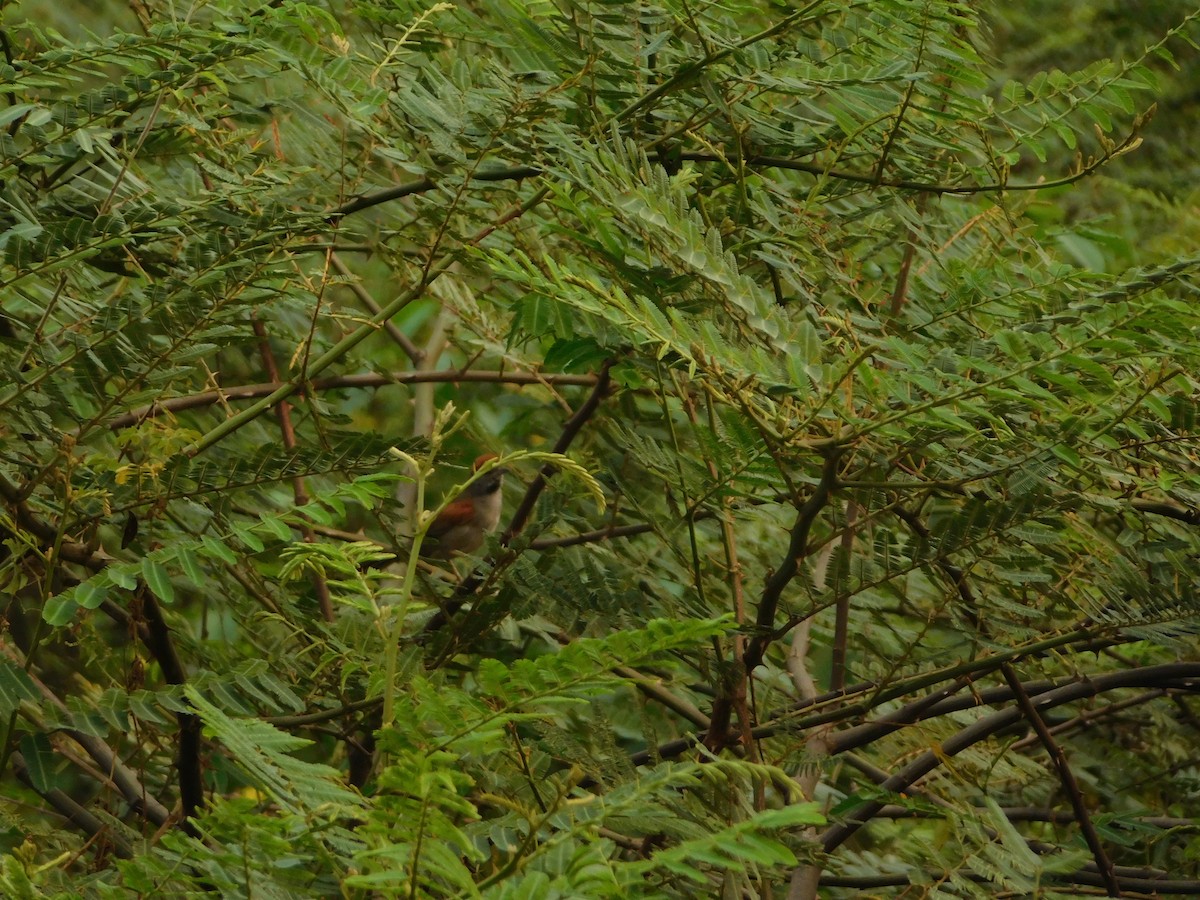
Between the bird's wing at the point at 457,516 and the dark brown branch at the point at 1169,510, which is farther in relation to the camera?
the bird's wing at the point at 457,516

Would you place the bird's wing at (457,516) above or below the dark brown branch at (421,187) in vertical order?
below

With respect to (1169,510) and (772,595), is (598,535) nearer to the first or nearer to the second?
(772,595)

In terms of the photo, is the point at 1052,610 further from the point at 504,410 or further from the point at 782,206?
the point at 504,410

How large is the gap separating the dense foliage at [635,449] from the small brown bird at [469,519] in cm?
204

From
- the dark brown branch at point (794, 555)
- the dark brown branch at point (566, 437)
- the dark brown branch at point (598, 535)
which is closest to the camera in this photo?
the dark brown branch at point (794, 555)

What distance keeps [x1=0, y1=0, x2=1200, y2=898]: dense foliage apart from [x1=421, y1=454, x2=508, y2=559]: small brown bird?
6.70 ft

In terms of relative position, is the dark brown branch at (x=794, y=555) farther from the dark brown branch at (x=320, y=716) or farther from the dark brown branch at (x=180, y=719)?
the dark brown branch at (x=180, y=719)

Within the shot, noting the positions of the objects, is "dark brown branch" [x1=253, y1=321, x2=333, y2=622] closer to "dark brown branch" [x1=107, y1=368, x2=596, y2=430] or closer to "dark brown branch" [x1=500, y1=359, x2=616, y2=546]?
"dark brown branch" [x1=107, y1=368, x2=596, y2=430]

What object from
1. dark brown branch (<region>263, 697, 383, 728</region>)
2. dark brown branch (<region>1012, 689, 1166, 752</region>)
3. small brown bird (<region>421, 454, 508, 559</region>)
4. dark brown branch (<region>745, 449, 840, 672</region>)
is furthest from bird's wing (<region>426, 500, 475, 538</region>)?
dark brown branch (<region>745, 449, 840, 672</region>)

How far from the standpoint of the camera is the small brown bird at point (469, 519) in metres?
4.73

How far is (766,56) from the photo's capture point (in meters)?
2.11

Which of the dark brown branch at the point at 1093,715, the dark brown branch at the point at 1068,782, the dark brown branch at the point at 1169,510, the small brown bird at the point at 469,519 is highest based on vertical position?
the dark brown branch at the point at 1169,510

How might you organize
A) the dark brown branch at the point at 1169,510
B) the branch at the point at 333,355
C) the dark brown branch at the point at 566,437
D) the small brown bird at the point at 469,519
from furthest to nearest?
the small brown bird at the point at 469,519 → the dark brown branch at the point at 566,437 → the branch at the point at 333,355 → the dark brown branch at the point at 1169,510

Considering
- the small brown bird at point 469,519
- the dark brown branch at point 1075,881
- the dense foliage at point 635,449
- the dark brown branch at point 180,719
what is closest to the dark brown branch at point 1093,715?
the dense foliage at point 635,449
